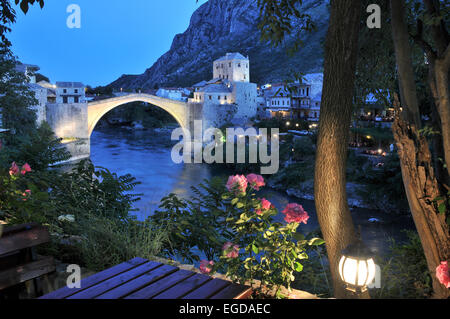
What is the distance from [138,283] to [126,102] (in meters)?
24.6

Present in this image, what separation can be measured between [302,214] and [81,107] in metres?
23.6

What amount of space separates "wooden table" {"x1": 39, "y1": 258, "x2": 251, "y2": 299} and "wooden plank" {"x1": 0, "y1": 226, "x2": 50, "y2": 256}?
37 cm

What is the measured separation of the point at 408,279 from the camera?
2.47 m

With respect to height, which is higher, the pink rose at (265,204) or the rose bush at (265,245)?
the pink rose at (265,204)

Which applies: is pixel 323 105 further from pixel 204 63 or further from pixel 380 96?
pixel 204 63

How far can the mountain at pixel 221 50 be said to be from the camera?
130 feet

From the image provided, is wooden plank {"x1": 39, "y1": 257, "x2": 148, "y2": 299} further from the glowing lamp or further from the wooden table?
the glowing lamp

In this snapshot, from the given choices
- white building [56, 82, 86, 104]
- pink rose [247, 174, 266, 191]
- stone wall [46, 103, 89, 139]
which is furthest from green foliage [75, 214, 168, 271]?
white building [56, 82, 86, 104]

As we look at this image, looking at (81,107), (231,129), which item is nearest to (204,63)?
(231,129)

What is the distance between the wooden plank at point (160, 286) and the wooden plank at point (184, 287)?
0.07ft
